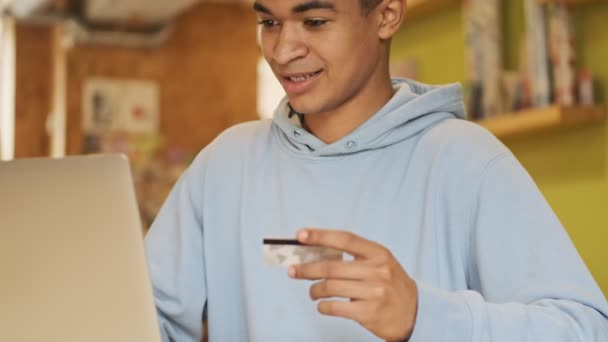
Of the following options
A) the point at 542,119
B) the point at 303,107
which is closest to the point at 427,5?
the point at 542,119

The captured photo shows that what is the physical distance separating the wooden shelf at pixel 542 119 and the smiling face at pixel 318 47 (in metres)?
1.47

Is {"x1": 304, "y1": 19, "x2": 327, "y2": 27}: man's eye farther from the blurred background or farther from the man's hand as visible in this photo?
the blurred background

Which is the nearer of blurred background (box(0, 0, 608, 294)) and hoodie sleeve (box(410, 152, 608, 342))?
hoodie sleeve (box(410, 152, 608, 342))

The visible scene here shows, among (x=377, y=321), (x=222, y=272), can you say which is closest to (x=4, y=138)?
(x=222, y=272)

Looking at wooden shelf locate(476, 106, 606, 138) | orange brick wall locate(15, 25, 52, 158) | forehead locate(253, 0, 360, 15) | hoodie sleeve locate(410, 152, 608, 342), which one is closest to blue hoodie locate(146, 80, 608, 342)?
hoodie sleeve locate(410, 152, 608, 342)

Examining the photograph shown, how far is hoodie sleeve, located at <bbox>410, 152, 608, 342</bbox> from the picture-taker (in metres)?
0.96

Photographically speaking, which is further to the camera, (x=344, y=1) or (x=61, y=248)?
(x=344, y=1)

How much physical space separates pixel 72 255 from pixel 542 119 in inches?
78.5

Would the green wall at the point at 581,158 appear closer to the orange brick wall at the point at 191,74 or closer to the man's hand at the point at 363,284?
the man's hand at the point at 363,284

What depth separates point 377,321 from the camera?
883mm

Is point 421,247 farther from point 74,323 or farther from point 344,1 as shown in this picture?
point 74,323

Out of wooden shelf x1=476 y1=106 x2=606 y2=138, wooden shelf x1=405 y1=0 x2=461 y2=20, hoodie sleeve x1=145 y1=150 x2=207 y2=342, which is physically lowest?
hoodie sleeve x1=145 y1=150 x2=207 y2=342

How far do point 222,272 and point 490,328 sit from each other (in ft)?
1.53

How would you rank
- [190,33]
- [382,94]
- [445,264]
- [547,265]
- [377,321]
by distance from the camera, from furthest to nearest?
[190,33], [382,94], [445,264], [547,265], [377,321]
